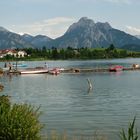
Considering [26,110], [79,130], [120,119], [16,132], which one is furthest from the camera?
[120,119]

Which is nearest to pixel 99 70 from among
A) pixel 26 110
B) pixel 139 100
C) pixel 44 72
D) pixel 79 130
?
pixel 44 72

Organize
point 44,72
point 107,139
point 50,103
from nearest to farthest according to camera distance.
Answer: point 107,139
point 50,103
point 44,72

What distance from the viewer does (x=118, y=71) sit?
424 ft

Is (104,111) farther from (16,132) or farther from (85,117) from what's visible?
(16,132)

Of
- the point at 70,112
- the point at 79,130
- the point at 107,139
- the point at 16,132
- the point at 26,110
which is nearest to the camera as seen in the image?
the point at 16,132

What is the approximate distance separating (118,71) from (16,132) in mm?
116461

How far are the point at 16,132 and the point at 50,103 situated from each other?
3995 cm

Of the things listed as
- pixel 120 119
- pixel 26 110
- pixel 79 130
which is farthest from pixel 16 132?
pixel 120 119

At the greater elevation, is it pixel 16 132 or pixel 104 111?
pixel 16 132

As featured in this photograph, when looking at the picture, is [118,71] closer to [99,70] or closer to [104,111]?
A: [99,70]

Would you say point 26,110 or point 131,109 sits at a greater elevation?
point 26,110

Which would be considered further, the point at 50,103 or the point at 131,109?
the point at 50,103

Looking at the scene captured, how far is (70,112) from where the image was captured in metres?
44.5

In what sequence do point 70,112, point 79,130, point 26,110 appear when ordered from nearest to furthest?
point 26,110
point 79,130
point 70,112
